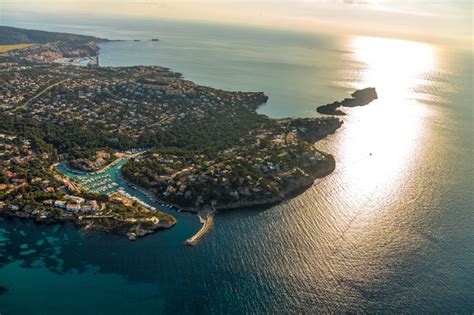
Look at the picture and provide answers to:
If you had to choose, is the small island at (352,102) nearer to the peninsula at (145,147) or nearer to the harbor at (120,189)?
the peninsula at (145,147)

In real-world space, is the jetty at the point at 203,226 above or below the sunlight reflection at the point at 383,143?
below

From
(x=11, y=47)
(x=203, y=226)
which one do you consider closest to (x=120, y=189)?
(x=203, y=226)

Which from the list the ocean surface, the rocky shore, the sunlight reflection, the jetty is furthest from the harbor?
the sunlight reflection

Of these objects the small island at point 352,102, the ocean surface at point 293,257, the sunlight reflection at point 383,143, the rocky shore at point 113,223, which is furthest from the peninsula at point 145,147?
the small island at point 352,102

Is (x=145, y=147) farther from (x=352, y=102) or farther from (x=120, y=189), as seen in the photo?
(x=352, y=102)

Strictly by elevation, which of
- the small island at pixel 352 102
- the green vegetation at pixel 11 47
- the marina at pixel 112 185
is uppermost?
the green vegetation at pixel 11 47

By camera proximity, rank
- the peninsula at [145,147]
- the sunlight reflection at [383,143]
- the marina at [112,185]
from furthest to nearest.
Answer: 1. the sunlight reflection at [383,143]
2. the marina at [112,185]
3. the peninsula at [145,147]

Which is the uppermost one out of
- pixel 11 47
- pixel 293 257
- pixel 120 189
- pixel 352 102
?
pixel 11 47
